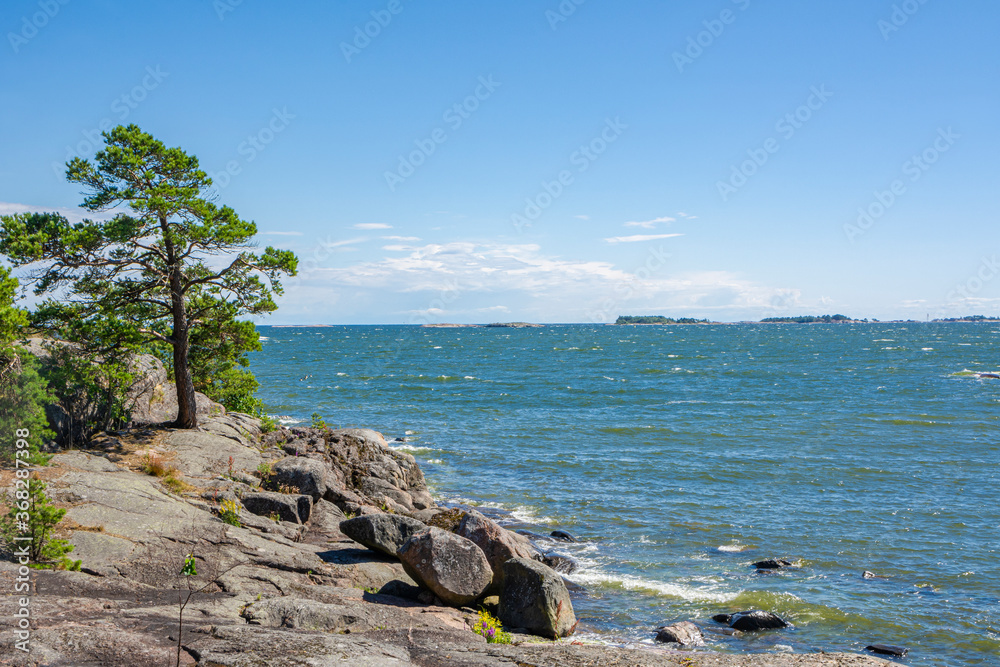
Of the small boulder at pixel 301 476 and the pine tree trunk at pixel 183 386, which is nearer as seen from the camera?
the small boulder at pixel 301 476

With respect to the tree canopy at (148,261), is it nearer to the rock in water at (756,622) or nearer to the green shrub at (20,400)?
the green shrub at (20,400)

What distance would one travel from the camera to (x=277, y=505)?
16.1 metres

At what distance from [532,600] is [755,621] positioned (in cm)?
551

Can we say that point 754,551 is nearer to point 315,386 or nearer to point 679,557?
point 679,557

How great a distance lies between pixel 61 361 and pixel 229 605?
39.7ft

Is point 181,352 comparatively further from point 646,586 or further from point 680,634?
point 680,634

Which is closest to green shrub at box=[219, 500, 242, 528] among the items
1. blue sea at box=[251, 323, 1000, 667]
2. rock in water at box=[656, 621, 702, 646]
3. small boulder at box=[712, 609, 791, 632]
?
blue sea at box=[251, 323, 1000, 667]

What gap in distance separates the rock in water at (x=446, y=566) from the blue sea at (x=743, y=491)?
8.87 ft

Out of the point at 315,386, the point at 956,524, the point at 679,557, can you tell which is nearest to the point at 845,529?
the point at 956,524

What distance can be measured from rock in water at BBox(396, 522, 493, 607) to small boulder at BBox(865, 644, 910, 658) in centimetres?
796

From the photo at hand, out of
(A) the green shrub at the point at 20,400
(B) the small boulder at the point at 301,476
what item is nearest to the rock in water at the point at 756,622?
(B) the small boulder at the point at 301,476

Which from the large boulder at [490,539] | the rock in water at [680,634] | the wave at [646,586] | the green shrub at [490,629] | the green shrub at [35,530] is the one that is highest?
the green shrub at [35,530]

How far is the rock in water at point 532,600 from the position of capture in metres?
12.6

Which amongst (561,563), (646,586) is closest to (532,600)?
(646,586)
